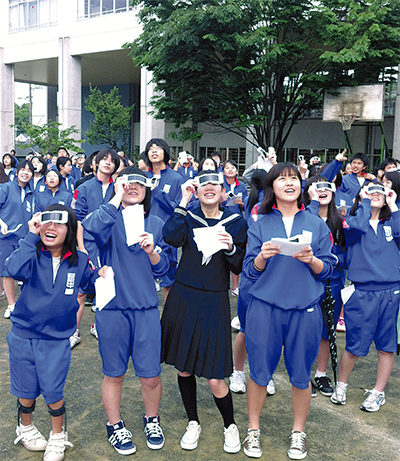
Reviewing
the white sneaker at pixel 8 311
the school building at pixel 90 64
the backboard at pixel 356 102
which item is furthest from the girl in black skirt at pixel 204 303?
the school building at pixel 90 64

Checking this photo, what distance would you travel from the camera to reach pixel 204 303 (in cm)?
330

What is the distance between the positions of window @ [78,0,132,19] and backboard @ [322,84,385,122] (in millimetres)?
12025

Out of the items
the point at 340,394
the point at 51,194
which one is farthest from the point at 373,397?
the point at 51,194

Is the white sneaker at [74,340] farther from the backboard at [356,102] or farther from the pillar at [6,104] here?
the pillar at [6,104]

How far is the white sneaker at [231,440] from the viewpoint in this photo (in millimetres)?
3342

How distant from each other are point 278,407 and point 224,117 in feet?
43.9

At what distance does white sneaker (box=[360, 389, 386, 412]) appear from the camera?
13.1 feet

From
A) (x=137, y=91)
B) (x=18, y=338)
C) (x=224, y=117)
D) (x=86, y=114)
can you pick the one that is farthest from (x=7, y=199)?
(x=86, y=114)

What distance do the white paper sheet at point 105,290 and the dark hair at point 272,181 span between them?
1126mm

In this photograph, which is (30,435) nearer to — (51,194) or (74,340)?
(74,340)

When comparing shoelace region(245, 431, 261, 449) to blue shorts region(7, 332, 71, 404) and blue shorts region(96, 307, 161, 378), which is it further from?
blue shorts region(7, 332, 71, 404)

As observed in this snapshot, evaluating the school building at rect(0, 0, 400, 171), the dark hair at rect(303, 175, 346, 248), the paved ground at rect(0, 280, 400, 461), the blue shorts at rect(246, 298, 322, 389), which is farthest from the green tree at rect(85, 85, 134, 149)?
the blue shorts at rect(246, 298, 322, 389)

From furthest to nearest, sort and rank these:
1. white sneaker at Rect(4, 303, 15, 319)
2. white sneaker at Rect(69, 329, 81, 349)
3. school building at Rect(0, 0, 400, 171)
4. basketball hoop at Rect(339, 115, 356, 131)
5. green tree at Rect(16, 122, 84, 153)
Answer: school building at Rect(0, 0, 400, 171)
green tree at Rect(16, 122, 84, 153)
basketball hoop at Rect(339, 115, 356, 131)
white sneaker at Rect(4, 303, 15, 319)
white sneaker at Rect(69, 329, 81, 349)

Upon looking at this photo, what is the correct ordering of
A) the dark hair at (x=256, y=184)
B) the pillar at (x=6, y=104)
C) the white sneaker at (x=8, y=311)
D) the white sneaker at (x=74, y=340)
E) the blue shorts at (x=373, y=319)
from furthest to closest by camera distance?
the pillar at (x=6, y=104) → the white sneaker at (x=8, y=311) → the dark hair at (x=256, y=184) → the white sneaker at (x=74, y=340) → the blue shorts at (x=373, y=319)
